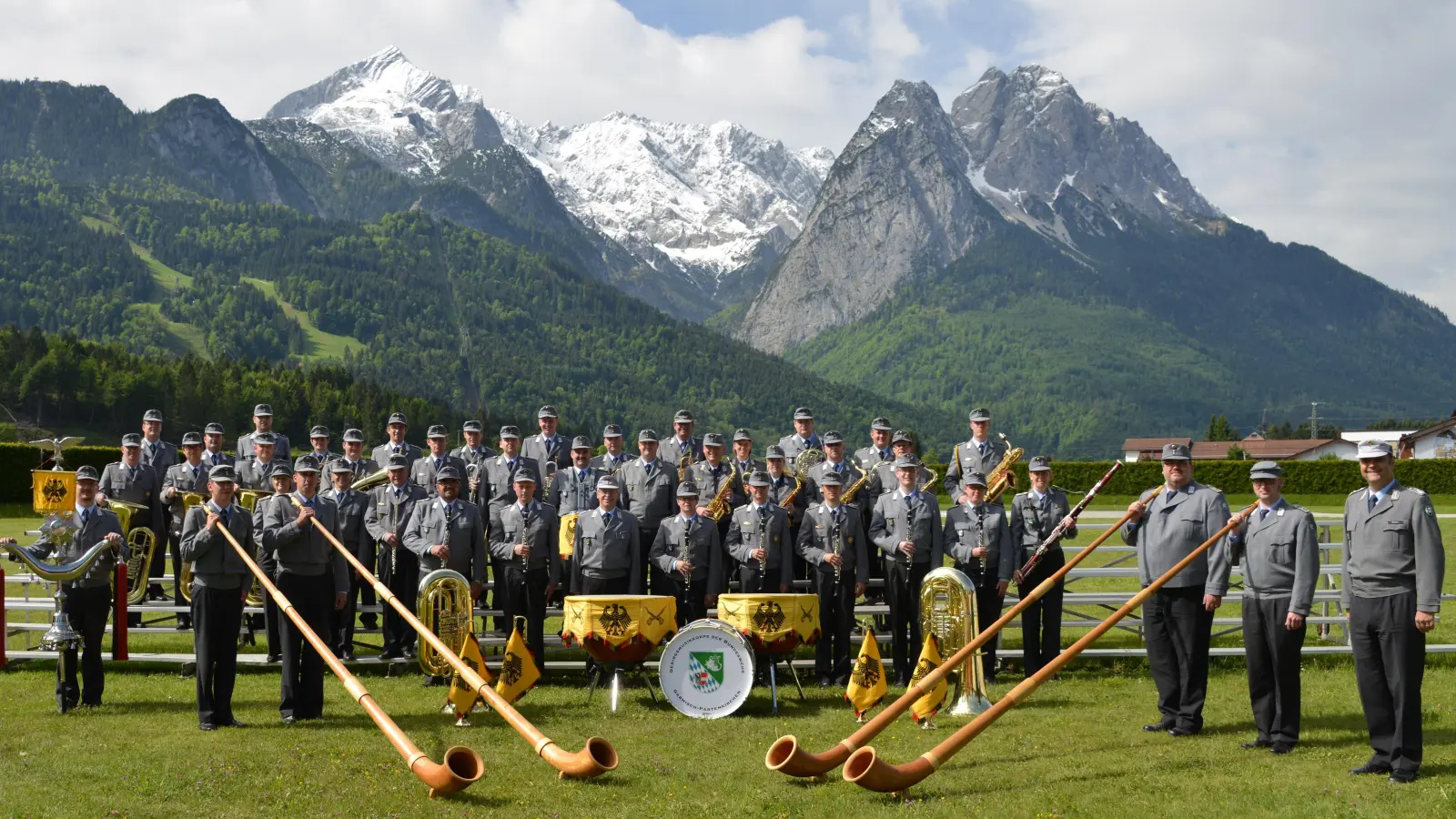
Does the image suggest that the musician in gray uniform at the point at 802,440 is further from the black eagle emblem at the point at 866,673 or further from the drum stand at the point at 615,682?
the black eagle emblem at the point at 866,673

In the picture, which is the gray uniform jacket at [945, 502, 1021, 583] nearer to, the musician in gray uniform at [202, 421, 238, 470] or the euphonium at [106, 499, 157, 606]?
the musician in gray uniform at [202, 421, 238, 470]

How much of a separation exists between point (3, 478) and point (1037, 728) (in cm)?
4221

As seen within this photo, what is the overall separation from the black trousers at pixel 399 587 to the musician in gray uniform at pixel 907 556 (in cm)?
532

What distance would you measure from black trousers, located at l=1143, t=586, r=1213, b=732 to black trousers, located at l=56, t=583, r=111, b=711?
391 inches

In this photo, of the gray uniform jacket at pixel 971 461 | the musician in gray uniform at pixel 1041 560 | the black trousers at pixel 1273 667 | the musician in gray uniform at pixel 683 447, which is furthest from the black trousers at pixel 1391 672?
the musician in gray uniform at pixel 683 447

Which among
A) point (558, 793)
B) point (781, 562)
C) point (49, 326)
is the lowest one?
point (558, 793)

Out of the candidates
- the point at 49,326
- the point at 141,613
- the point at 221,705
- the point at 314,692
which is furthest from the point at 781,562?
the point at 49,326

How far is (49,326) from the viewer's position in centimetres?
15650

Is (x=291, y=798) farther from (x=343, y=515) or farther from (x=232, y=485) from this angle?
(x=343, y=515)

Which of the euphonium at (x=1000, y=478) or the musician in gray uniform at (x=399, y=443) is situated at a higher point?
→ the musician in gray uniform at (x=399, y=443)

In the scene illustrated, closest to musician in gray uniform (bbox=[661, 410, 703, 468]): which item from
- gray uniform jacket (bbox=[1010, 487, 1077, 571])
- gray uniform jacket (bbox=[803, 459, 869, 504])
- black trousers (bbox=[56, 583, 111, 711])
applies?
gray uniform jacket (bbox=[803, 459, 869, 504])

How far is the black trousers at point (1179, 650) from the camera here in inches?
421

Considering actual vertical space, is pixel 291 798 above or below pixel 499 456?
below

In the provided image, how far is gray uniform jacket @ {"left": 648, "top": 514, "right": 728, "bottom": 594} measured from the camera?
1319 cm
